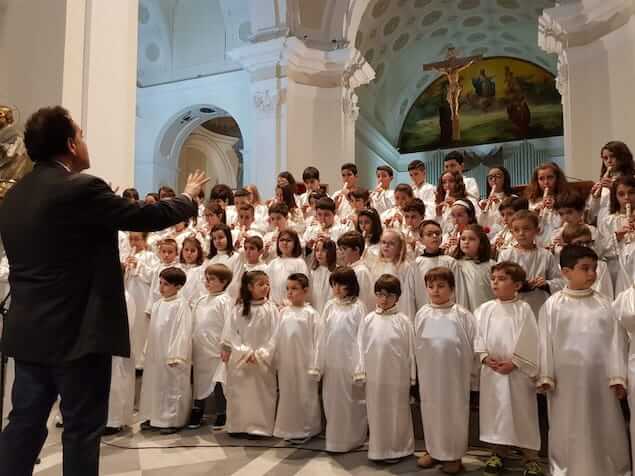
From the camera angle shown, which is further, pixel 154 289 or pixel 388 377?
pixel 154 289

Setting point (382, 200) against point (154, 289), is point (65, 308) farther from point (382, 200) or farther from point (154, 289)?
point (382, 200)

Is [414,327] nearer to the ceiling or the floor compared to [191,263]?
nearer to the floor

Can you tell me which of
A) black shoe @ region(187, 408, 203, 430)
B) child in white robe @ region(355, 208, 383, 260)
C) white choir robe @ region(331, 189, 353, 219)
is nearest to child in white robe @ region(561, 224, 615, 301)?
child in white robe @ region(355, 208, 383, 260)

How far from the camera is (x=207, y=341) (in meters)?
5.17

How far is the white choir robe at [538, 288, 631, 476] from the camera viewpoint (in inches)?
136

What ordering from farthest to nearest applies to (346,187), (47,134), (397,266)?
(346,187), (397,266), (47,134)

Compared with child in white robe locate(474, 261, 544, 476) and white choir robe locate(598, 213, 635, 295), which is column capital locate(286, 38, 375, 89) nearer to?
white choir robe locate(598, 213, 635, 295)

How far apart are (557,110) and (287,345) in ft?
53.4

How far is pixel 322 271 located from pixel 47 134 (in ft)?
10.5

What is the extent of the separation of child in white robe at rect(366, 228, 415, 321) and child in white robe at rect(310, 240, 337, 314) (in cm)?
35

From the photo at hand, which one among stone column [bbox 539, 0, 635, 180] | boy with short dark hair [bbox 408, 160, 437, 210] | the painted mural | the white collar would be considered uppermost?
the painted mural

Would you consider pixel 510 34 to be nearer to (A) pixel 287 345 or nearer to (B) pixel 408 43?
(B) pixel 408 43

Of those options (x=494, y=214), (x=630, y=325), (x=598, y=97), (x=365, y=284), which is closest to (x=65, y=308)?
(x=630, y=325)

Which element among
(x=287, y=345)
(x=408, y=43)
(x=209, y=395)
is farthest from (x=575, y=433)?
(x=408, y=43)
